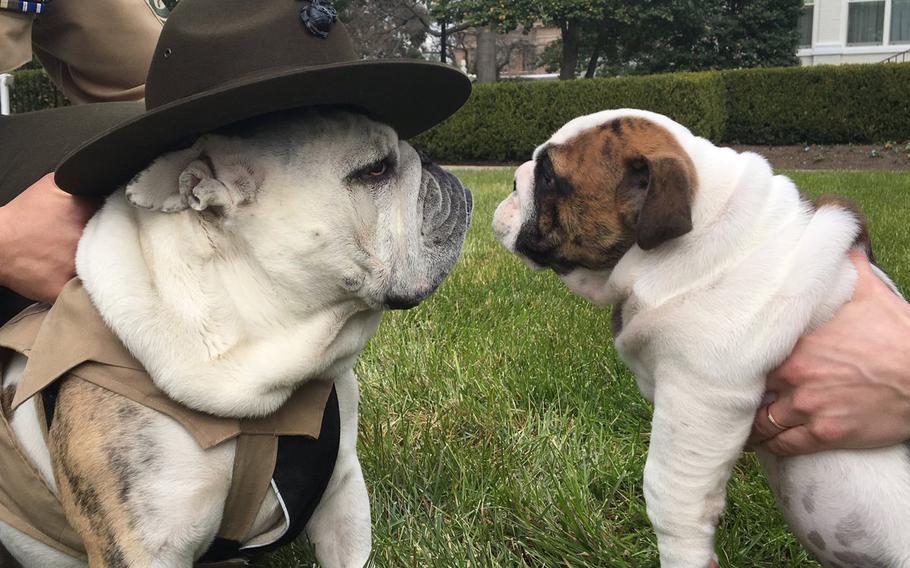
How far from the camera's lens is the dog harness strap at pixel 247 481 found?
195 centimetres

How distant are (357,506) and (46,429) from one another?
0.80 m

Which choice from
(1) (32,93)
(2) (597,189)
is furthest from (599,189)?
(1) (32,93)

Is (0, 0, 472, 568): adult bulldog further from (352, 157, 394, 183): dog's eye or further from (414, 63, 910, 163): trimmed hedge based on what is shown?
(414, 63, 910, 163): trimmed hedge

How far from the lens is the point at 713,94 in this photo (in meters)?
16.7

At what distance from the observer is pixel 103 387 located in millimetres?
1909

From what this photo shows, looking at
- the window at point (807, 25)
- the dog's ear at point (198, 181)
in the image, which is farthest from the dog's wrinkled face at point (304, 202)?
the window at point (807, 25)

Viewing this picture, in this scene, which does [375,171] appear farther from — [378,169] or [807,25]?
[807,25]

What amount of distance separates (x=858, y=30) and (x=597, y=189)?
27084mm

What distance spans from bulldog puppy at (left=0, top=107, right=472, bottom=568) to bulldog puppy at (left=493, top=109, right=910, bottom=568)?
0.61 m

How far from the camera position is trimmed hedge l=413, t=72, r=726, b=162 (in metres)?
16.8

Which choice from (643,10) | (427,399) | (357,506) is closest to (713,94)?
(643,10)

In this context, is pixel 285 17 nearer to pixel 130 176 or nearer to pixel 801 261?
pixel 130 176

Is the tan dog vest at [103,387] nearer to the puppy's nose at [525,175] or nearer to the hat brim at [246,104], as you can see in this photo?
the hat brim at [246,104]

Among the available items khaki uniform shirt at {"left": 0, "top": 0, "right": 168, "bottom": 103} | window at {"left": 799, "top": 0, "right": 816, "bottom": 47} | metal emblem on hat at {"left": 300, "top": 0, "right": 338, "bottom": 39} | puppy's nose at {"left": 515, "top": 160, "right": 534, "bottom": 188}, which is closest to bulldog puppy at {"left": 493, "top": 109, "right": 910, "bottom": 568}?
puppy's nose at {"left": 515, "top": 160, "right": 534, "bottom": 188}
